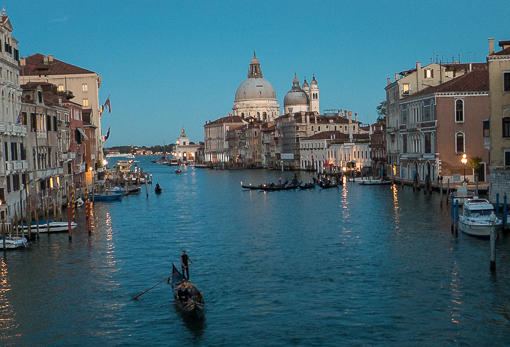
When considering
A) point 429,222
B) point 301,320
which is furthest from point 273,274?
point 429,222

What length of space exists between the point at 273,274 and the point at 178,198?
32149mm

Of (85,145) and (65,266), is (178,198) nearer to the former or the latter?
(85,145)

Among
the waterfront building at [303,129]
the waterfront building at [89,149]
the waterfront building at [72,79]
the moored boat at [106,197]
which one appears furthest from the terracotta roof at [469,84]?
the waterfront building at [303,129]

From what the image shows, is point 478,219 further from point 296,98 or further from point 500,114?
point 296,98

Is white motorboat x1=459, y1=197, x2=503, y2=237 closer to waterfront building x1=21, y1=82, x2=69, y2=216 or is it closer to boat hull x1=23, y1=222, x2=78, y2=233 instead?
boat hull x1=23, y1=222, x2=78, y2=233

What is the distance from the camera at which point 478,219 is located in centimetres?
2564

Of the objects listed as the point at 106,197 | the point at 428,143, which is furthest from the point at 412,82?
the point at 106,197

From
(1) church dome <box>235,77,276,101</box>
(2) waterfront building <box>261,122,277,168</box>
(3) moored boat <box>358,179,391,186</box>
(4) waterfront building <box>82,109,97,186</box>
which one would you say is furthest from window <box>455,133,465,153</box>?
(1) church dome <box>235,77,276,101</box>

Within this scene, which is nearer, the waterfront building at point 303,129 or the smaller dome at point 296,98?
the waterfront building at point 303,129

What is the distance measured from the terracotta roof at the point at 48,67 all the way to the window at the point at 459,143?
30128mm

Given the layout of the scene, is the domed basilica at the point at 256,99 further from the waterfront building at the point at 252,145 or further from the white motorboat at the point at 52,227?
the white motorboat at the point at 52,227

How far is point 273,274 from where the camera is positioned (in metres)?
21.0

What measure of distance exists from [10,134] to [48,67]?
32810mm

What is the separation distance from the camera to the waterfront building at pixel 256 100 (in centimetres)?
16812
